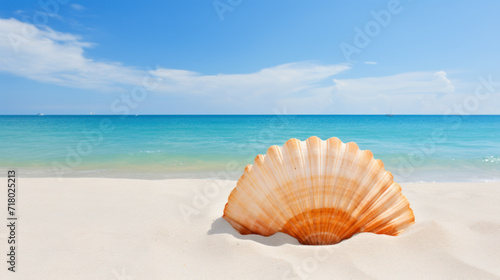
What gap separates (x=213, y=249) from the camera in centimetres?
265

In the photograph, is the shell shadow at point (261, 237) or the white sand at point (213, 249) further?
the shell shadow at point (261, 237)

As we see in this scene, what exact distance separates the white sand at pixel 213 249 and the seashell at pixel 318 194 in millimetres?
165

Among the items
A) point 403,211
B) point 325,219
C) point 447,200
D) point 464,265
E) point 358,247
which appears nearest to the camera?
point 464,265

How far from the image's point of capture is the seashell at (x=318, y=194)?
281 centimetres

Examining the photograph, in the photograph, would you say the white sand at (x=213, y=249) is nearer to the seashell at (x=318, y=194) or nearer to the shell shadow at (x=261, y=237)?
the shell shadow at (x=261, y=237)

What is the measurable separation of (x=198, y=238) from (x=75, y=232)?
134cm

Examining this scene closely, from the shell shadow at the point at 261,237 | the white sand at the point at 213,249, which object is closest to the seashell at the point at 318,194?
the shell shadow at the point at 261,237

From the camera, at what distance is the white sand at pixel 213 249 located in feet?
7.49

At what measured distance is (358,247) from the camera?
258 centimetres

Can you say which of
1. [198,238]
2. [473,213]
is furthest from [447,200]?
[198,238]

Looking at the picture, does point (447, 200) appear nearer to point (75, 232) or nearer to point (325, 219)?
point (325, 219)

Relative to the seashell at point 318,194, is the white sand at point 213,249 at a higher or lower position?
lower

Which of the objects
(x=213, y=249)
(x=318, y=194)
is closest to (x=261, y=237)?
(x=213, y=249)

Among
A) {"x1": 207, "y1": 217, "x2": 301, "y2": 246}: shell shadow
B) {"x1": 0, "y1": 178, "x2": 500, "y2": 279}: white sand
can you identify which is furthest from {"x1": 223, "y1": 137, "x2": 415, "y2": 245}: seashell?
{"x1": 0, "y1": 178, "x2": 500, "y2": 279}: white sand
